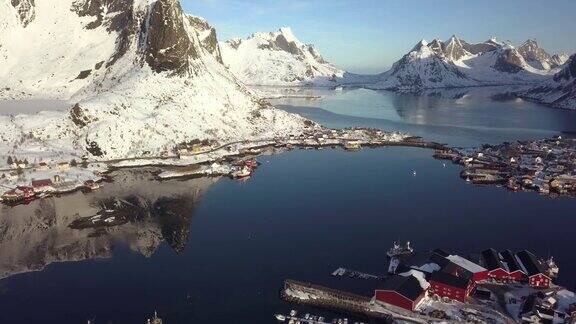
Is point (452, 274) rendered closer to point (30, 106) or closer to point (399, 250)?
point (399, 250)

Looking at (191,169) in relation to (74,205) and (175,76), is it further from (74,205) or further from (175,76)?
(175,76)

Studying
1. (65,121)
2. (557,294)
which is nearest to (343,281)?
(557,294)

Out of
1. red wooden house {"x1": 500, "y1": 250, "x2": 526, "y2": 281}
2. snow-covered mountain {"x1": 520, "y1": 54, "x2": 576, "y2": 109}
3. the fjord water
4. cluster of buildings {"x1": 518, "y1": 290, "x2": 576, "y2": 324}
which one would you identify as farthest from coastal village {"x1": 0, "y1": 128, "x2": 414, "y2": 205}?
snow-covered mountain {"x1": 520, "y1": 54, "x2": 576, "y2": 109}

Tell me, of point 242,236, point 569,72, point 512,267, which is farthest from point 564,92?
point 242,236

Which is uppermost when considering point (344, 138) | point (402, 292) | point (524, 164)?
point (344, 138)

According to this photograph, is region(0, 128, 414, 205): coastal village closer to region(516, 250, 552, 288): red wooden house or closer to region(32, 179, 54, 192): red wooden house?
region(32, 179, 54, 192): red wooden house

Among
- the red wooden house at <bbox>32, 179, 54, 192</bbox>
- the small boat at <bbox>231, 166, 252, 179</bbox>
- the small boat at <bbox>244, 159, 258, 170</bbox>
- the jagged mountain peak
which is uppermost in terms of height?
the jagged mountain peak
